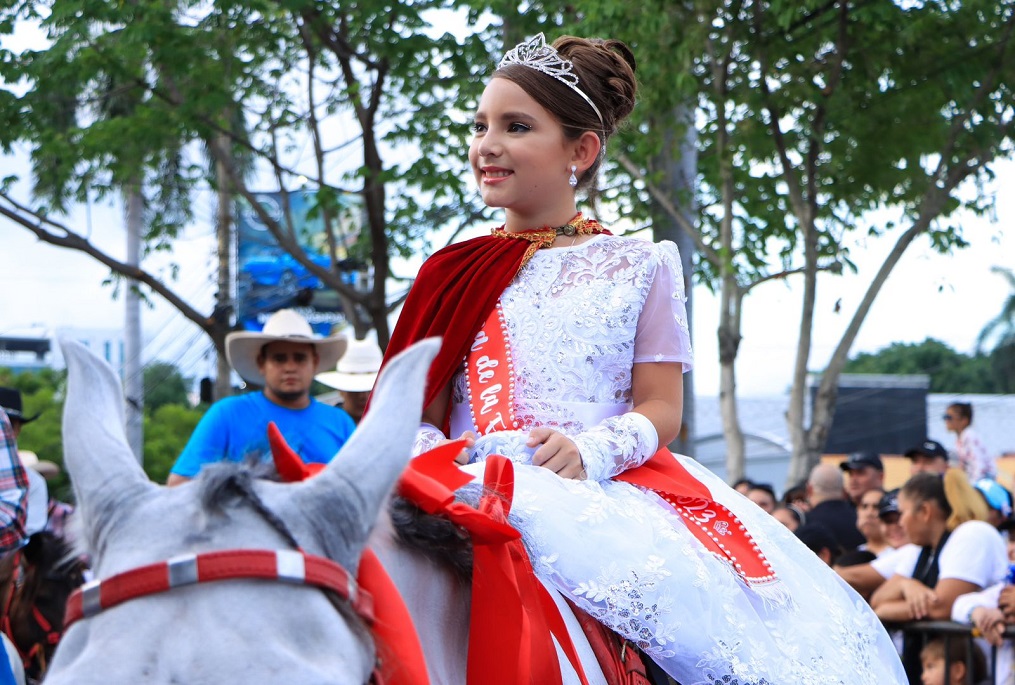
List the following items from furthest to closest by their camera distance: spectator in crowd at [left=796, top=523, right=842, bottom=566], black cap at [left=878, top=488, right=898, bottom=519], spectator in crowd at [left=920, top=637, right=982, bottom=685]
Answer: black cap at [left=878, top=488, right=898, bottom=519]
spectator in crowd at [left=796, top=523, right=842, bottom=566]
spectator in crowd at [left=920, top=637, right=982, bottom=685]

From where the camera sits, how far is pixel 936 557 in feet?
20.9

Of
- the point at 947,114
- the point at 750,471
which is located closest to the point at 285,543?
the point at 947,114

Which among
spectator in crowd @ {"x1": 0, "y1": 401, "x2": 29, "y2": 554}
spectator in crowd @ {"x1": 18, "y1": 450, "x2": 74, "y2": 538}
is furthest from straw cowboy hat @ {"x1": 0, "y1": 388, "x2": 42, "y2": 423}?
spectator in crowd @ {"x1": 0, "y1": 401, "x2": 29, "y2": 554}

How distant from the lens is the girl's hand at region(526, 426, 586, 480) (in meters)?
2.37

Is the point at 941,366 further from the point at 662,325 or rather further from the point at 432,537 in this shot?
the point at 432,537

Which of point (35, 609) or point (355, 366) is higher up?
point (355, 366)

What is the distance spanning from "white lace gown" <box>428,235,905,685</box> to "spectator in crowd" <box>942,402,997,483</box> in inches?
321

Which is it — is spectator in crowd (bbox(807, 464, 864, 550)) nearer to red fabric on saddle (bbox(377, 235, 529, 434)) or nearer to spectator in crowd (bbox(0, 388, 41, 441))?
spectator in crowd (bbox(0, 388, 41, 441))

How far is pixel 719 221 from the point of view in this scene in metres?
11.9

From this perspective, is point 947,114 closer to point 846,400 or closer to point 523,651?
point 523,651

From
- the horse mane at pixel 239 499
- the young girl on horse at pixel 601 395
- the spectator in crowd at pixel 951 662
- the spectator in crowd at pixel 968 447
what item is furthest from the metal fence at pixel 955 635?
the horse mane at pixel 239 499

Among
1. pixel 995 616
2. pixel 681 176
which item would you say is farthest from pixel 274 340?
pixel 681 176

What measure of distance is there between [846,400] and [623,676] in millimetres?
41125

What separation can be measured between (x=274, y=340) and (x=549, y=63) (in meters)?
4.47
